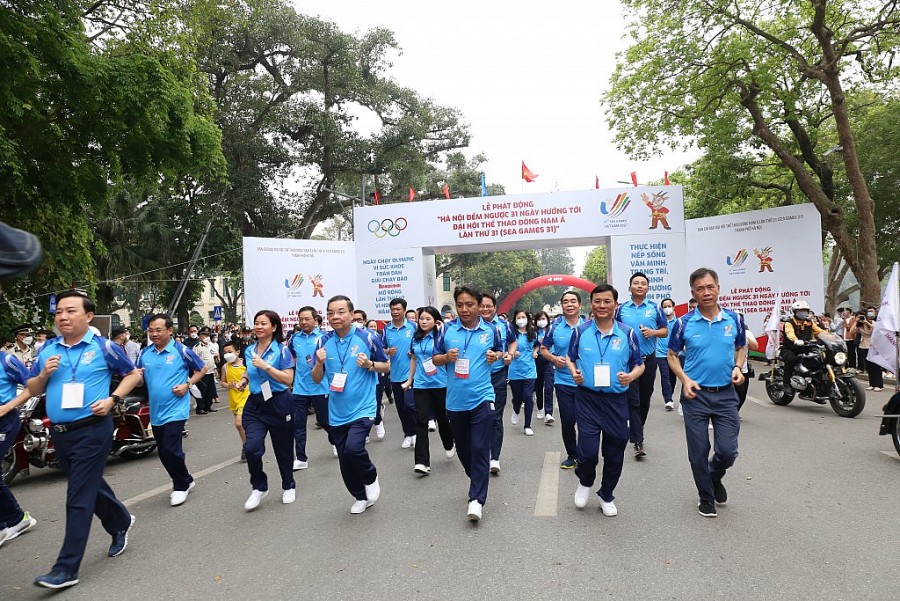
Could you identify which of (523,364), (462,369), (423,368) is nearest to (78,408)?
(462,369)

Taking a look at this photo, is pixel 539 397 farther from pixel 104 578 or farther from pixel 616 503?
pixel 104 578

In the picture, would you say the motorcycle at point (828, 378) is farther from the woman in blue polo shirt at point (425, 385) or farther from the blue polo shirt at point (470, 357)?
the blue polo shirt at point (470, 357)

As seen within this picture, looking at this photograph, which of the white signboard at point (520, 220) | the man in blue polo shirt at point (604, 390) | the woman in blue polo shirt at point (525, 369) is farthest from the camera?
A: the white signboard at point (520, 220)

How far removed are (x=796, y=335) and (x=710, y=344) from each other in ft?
19.5

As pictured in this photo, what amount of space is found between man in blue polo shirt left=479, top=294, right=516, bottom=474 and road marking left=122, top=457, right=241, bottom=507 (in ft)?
10.5

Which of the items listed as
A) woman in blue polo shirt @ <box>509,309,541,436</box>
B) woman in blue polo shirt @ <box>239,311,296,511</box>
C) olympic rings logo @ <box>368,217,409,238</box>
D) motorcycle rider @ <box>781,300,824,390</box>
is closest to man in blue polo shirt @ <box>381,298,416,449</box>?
woman in blue polo shirt @ <box>509,309,541,436</box>

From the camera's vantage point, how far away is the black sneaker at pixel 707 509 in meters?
4.61

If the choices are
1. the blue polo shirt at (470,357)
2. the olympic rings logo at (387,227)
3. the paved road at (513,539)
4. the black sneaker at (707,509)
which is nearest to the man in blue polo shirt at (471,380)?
the blue polo shirt at (470,357)

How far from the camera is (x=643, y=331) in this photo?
23.2 feet

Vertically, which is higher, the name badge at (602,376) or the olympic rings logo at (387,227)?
the olympic rings logo at (387,227)

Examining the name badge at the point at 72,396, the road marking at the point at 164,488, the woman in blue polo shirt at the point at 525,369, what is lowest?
the road marking at the point at 164,488

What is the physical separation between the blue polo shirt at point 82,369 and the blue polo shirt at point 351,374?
153cm

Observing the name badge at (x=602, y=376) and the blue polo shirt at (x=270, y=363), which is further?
the blue polo shirt at (x=270, y=363)

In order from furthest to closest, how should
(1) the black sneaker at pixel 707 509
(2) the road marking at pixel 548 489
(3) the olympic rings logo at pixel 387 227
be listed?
(3) the olympic rings logo at pixel 387 227, (2) the road marking at pixel 548 489, (1) the black sneaker at pixel 707 509
